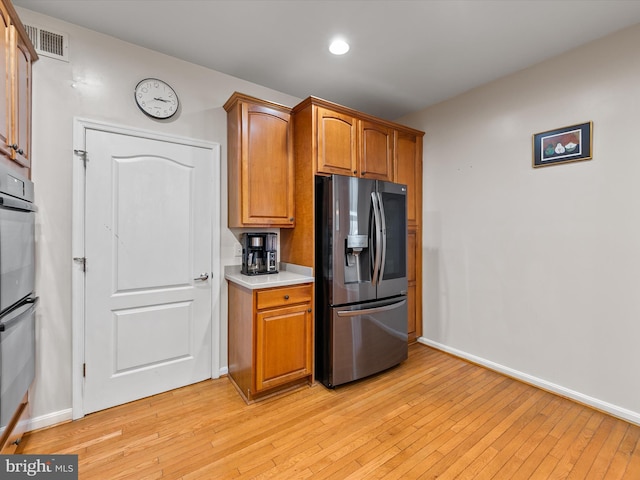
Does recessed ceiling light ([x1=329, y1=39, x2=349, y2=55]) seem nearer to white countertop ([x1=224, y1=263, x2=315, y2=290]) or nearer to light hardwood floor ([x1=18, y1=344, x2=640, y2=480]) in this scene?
white countertop ([x1=224, y1=263, x2=315, y2=290])

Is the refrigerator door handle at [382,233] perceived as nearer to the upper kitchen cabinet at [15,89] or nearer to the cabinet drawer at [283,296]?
the cabinet drawer at [283,296]

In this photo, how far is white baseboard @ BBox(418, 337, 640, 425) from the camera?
2066 millimetres

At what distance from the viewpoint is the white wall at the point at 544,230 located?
2.10m

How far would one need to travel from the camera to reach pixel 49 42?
6.41ft

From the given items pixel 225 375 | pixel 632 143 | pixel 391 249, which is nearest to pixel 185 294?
pixel 225 375

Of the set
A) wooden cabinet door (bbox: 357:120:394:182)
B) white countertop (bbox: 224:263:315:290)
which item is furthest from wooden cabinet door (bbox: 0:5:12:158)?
wooden cabinet door (bbox: 357:120:394:182)

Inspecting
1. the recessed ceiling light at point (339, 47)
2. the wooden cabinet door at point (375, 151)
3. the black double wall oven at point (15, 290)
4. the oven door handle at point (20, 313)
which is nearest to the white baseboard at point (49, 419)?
the black double wall oven at point (15, 290)

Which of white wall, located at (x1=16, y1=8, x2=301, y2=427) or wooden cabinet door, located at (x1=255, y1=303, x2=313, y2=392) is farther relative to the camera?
wooden cabinet door, located at (x1=255, y1=303, x2=313, y2=392)

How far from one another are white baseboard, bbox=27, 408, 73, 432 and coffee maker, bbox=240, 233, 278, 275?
1519 mm

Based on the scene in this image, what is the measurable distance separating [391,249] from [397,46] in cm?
164

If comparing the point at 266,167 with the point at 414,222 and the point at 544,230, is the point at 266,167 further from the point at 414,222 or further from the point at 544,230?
the point at 544,230

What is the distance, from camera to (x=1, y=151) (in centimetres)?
144

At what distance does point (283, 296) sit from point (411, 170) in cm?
208

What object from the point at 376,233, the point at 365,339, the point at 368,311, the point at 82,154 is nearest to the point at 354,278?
the point at 368,311
